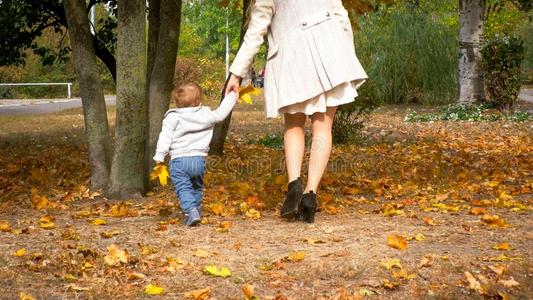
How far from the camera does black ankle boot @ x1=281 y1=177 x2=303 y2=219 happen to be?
546 centimetres

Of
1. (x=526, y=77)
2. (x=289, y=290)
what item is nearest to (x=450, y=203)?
(x=289, y=290)

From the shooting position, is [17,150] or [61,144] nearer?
[17,150]

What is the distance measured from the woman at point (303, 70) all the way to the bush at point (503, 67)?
1385 cm

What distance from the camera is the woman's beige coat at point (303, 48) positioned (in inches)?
211

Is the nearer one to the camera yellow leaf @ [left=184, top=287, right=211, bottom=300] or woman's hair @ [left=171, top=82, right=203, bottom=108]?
yellow leaf @ [left=184, top=287, right=211, bottom=300]

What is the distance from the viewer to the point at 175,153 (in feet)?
19.1

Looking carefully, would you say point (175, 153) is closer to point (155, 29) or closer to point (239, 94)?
point (239, 94)

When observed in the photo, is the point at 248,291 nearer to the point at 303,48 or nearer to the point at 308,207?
the point at 308,207

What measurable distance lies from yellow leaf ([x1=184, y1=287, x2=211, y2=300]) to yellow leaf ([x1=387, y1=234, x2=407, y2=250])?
1241 millimetres

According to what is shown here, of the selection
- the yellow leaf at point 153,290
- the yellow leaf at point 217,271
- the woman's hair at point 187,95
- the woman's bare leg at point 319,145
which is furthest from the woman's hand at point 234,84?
the yellow leaf at point 153,290

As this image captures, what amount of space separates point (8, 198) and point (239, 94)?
3.31 meters

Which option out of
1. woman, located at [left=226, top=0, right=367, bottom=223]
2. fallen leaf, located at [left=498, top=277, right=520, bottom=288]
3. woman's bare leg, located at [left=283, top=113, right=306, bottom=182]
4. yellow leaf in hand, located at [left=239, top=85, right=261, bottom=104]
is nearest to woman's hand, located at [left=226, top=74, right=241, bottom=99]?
woman, located at [left=226, top=0, right=367, bottom=223]

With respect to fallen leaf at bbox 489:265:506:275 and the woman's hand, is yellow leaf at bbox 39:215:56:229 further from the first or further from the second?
Answer: fallen leaf at bbox 489:265:506:275

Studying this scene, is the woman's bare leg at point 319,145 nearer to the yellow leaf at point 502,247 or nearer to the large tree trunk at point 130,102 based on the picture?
the yellow leaf at point 502,247
